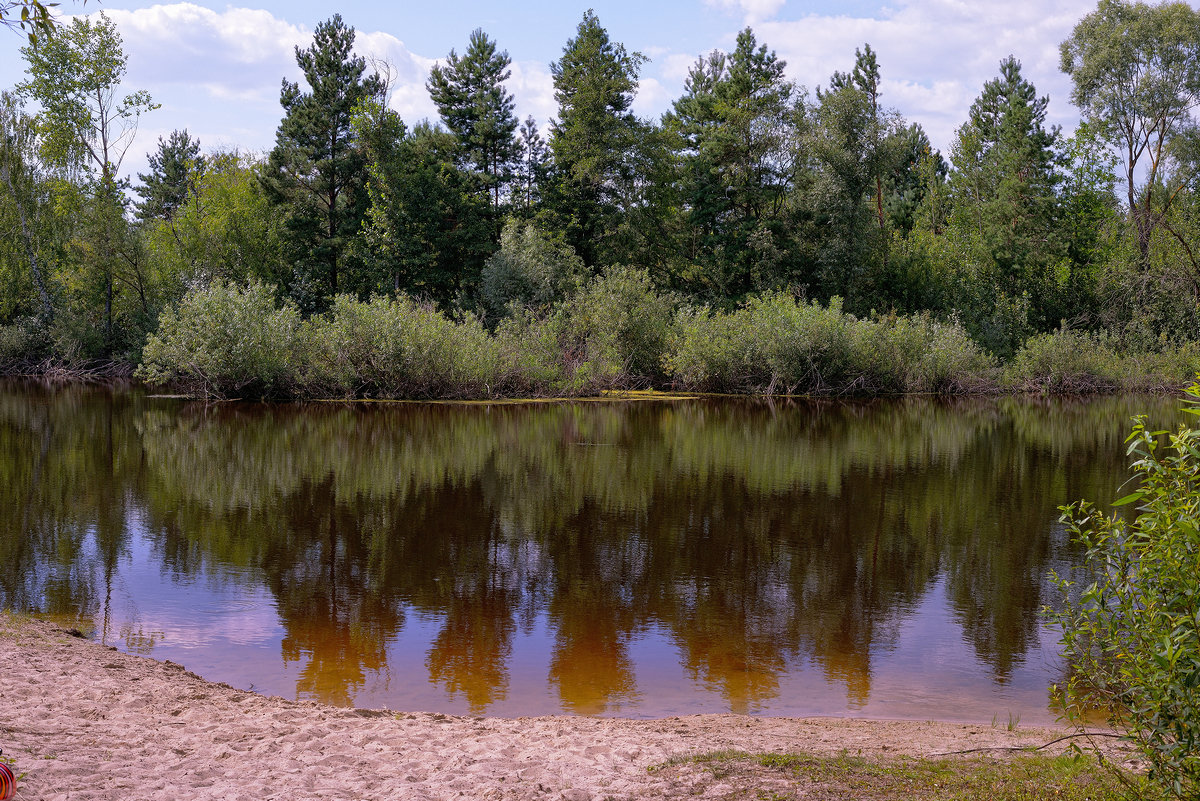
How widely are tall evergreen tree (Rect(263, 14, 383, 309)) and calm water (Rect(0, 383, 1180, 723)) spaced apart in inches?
1167

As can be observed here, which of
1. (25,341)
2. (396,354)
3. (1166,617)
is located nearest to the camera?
(1166,617)

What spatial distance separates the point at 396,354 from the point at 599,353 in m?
9.27

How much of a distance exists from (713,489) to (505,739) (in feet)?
34.9

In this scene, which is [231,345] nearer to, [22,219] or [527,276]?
[527,276]

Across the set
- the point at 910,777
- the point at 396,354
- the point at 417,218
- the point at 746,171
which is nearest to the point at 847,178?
the point at 746,171

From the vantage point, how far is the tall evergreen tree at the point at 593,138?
50.2 metres

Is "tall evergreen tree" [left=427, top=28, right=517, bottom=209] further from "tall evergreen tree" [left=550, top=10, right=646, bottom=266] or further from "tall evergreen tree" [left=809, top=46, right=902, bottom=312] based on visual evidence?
"tall evergreen tree" [left=809, top=46, right=902, bottom=312]

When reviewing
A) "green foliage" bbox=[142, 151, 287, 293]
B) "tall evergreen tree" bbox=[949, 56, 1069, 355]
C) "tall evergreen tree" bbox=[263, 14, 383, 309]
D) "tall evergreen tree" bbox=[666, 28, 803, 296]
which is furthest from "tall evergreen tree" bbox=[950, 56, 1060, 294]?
"green foliage" bbox=[142, 151, 287, 293]

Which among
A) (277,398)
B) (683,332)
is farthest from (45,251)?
(683,332)

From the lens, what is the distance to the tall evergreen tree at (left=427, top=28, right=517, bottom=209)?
2072 inches

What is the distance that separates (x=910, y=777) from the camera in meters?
4.76

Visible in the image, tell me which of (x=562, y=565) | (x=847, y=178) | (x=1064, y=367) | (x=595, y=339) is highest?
(x=847, y=178)

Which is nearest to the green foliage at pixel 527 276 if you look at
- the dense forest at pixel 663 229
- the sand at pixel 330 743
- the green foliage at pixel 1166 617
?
the dense forest at pixel 663 229

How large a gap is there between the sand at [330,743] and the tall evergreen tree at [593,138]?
46153mm
